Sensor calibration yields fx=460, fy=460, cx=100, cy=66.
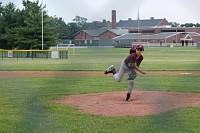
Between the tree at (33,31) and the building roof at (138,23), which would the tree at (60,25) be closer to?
the building roof at (138,23)

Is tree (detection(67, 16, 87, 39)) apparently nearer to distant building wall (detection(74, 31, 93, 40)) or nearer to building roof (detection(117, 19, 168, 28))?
distant building wall (detection(74, 31, 93, 40))

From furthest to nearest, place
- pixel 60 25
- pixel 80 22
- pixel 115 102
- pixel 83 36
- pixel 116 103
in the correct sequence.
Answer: pixel 115 102
pixel 116 103
pixel 83 36
pixel 60 25
pixel 80 22

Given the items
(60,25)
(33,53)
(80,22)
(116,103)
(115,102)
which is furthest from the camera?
(33,53)

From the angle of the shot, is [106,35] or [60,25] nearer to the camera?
[60,25]

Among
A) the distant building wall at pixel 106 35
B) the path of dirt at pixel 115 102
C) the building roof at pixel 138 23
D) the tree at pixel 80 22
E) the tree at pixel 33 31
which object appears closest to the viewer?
the tree at pixel 80 22

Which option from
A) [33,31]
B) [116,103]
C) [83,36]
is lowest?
[116,103]

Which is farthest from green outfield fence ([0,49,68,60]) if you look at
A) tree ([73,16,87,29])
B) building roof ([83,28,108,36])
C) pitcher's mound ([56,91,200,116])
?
tree ([73,16,87,29])

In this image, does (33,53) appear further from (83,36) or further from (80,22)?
(80,22)

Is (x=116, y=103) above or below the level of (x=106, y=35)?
below

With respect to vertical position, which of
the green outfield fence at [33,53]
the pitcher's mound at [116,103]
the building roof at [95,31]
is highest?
the building roof at [95,31]

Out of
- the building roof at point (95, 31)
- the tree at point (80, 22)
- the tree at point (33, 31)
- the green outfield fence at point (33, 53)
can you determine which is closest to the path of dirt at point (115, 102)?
the building roof at point (95, 31)

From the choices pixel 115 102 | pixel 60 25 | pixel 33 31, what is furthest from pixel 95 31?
pixel 33 31

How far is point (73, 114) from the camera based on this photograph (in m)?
8.70

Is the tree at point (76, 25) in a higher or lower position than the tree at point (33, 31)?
lower
